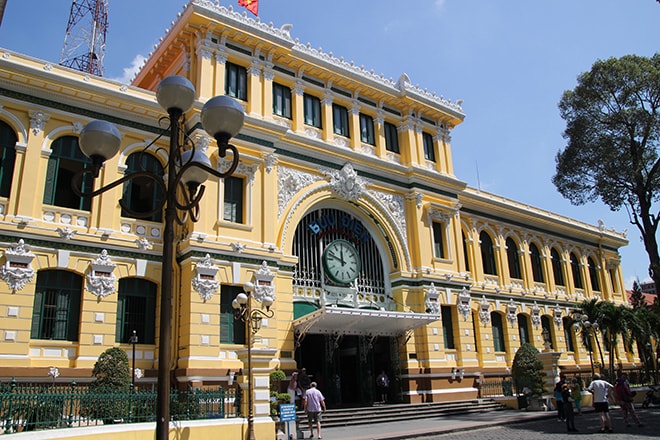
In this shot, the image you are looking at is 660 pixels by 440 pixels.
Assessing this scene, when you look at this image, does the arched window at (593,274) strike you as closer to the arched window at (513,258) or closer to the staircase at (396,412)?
the arched window at (513,258)

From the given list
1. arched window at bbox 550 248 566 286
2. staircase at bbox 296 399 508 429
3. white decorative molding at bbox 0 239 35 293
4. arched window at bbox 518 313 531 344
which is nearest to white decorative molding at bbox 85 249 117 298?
white decorative molding at bbox 0 239 35 293

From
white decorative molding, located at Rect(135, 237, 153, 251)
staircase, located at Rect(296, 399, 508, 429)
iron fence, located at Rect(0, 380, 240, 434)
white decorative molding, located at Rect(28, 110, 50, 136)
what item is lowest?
staircase, located at Rect(296, 399, 508, 429)

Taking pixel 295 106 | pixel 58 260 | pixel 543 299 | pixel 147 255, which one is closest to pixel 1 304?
pixel 58 260

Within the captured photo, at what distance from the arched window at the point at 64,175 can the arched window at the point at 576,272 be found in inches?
1258

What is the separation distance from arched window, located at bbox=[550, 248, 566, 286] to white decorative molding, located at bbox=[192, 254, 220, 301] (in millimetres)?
25512

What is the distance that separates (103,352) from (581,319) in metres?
22.6

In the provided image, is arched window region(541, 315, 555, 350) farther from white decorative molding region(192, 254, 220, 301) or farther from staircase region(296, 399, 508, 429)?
white decorative molding region(192, 254, 220, 301)

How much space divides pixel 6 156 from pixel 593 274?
37.5 metres

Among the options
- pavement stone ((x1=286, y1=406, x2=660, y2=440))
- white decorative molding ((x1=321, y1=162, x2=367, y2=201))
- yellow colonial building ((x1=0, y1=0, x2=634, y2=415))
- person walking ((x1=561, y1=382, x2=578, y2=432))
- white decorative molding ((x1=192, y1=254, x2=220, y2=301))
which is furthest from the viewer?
white decorative molding ((x1=321, y1=162, x2=367, y2=201))

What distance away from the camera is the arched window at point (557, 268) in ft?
120

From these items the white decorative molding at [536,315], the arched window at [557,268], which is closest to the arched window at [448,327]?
the white decorative molding at [536,315]

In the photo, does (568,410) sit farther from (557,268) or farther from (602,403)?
(557,268)

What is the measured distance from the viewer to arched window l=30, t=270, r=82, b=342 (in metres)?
16.7

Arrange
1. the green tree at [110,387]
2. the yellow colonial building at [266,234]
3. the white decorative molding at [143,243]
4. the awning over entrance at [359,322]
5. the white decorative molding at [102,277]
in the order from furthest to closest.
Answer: the awning over entrance at [359,322] → the white decorative molding at [143,243] → the white decorative molding at [102,277] → the yellow colonial building at [266,234] → the green tree at [110,387]
